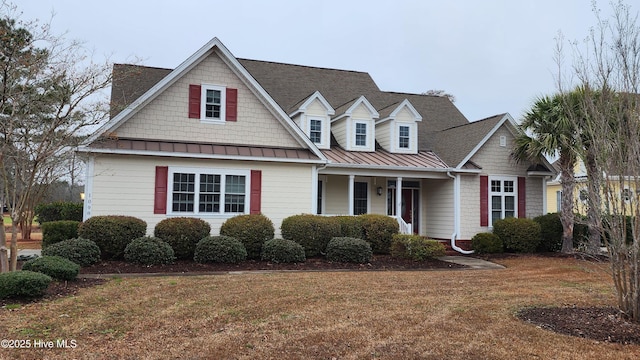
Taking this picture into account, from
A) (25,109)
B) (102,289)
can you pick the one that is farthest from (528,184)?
(25,109)

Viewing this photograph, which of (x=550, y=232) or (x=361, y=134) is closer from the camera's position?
(x=550, y=232)

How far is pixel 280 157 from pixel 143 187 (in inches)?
168

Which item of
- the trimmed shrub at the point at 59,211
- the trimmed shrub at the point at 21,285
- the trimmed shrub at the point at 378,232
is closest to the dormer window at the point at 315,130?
the trimmed shrub at the point at 378,232

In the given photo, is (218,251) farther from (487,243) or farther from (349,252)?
(487,243)

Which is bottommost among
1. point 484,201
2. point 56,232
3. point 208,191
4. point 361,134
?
point 56,232

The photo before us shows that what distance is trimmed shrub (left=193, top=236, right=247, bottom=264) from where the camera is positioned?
41.5ft

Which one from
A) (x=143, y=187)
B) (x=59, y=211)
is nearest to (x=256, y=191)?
(x=143, y=187)

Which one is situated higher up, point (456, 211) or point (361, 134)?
point (361, 134)

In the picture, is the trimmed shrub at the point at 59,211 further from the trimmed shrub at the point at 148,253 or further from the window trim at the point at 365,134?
the window trim at the point at 365,134

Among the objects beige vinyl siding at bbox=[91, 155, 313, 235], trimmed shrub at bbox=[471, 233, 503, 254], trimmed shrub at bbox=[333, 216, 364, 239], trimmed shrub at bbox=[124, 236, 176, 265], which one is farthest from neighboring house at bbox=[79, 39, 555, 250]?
trimmed shrub at bbox=[124, 236, 176, 265]

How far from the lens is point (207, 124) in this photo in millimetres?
15156

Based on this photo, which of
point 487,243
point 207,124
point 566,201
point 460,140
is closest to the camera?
point 207,124

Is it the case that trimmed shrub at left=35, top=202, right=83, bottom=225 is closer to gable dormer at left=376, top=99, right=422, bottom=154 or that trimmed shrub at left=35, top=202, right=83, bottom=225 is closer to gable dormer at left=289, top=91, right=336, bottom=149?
gable dormer at left=289, top=91, right=336, bottom=149

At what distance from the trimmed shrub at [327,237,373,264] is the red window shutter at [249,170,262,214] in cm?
292
